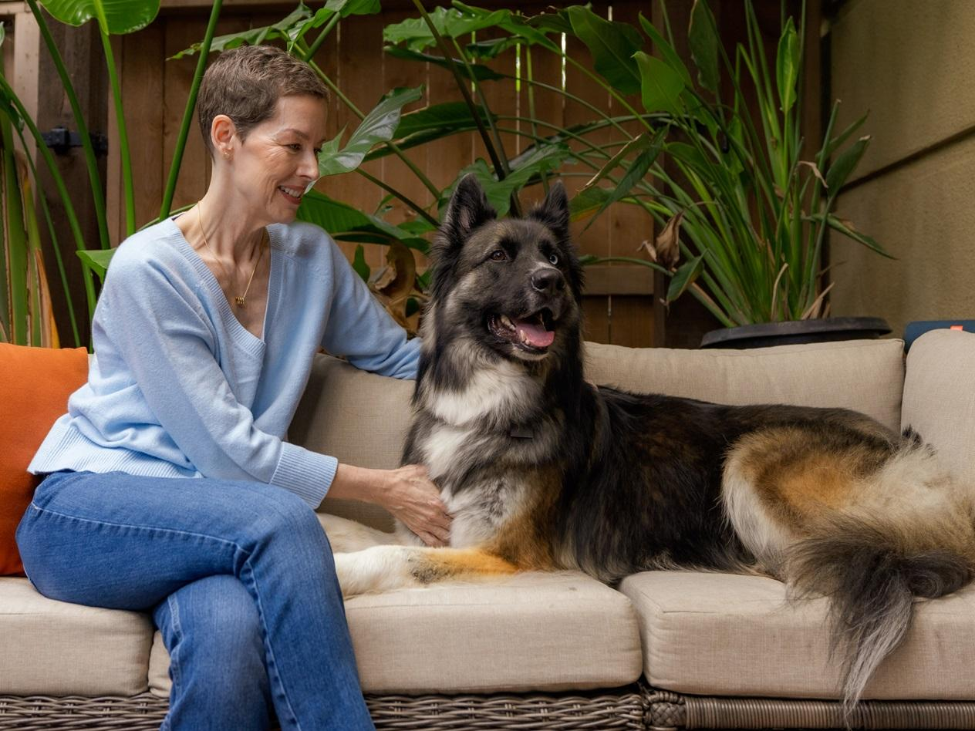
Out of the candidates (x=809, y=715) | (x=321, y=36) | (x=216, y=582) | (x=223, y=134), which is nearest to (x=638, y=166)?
(x=321, y=36)

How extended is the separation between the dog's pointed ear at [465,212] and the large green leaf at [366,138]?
431 millimetres

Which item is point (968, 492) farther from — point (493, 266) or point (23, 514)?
point (23, 514)

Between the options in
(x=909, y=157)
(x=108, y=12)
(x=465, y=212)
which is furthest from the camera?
(x=909, y=157)

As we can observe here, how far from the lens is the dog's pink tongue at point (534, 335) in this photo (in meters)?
2.10

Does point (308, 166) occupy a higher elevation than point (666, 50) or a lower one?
lower

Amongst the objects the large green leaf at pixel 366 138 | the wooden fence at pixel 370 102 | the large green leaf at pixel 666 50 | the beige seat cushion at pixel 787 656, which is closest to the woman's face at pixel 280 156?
the large green leaf at pixel 366 138

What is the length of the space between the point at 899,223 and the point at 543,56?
175 cm

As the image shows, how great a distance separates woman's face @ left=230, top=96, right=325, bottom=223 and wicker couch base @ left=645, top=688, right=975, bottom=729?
1330 mm

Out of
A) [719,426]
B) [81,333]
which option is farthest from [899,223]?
[81,333]

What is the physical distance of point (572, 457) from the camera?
2172 millimetres

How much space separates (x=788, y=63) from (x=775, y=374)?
1.10 meters

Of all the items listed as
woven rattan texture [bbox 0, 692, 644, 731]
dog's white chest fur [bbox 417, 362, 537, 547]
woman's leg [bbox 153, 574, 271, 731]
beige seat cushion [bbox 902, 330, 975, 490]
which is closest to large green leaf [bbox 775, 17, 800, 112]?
beige seat cushion [bbox 902, 330, 975, 490]

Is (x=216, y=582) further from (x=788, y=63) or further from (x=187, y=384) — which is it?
(x=788, y=63)

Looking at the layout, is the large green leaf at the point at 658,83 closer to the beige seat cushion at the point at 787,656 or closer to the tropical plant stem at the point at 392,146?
the tropical plant stem at the point at 392,146
